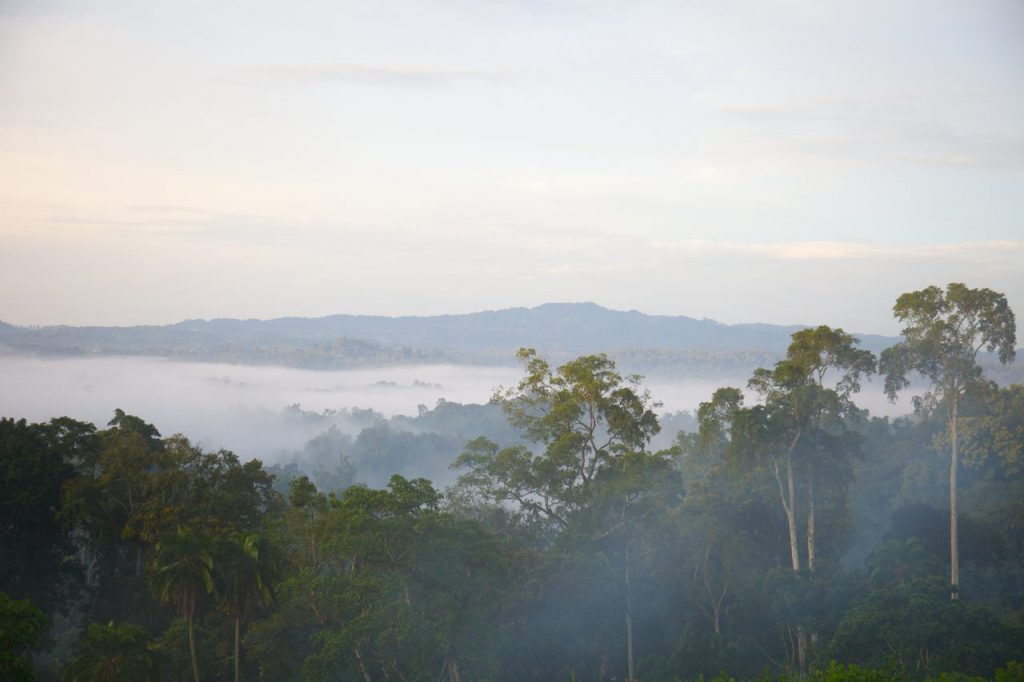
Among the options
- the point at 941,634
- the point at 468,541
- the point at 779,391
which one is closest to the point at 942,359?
the point at 779,391

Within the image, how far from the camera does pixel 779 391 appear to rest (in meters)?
32.0

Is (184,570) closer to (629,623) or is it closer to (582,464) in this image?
(582,464)

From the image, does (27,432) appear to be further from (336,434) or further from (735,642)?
(336,434)

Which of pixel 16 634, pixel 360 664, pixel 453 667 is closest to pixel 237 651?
Answer: pixel 360 664

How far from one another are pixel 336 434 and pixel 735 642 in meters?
107

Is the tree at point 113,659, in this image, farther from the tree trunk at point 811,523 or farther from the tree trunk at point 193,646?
the tree trunk at point 811,523

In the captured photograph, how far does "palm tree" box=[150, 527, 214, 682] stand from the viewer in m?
22.3

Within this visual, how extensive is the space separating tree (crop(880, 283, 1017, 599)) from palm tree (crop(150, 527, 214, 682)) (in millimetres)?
23297

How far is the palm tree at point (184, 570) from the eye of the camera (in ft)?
73.0

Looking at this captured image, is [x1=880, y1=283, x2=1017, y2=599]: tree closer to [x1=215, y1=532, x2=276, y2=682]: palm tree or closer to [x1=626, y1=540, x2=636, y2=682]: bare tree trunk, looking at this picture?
[x1=626, y1=540, x2=636, y2=682]: bare tree trunk

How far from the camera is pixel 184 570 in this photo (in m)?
22.3

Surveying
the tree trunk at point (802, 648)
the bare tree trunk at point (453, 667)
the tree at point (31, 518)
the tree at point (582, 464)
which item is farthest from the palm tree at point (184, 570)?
the tree trunk at point (802, 648)

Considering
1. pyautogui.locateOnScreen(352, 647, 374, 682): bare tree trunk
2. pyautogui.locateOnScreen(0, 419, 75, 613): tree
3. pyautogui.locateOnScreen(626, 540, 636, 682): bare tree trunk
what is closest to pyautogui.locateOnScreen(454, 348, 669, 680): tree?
pyautogui.locateOnScreen(626, 540, 636, 682): bare tree trunk

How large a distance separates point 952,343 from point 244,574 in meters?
24.1
